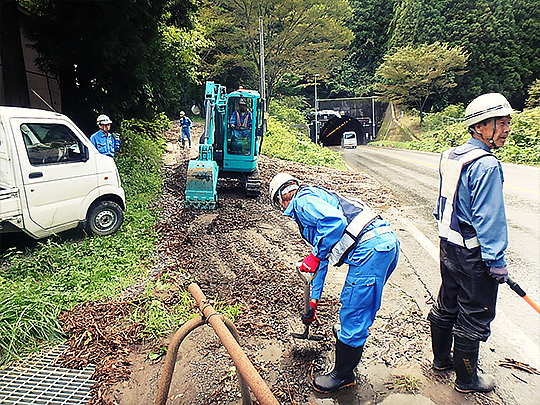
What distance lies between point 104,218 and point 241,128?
445 centimetres

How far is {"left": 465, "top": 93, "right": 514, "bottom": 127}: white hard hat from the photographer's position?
2.86 metres

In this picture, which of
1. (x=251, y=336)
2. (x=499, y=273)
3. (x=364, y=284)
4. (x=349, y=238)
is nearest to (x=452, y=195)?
(x=499, y=273)

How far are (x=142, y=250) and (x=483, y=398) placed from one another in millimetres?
4882

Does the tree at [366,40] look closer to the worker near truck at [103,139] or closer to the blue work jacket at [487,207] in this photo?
the worker near truck at [103,139]

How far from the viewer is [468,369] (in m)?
3.02

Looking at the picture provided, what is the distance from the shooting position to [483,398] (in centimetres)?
302

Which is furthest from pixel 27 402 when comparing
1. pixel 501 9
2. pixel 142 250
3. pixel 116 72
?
pixel 501 9

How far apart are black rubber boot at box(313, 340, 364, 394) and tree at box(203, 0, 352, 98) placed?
22220mm

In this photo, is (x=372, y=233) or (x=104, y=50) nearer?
(x=372, y=233)

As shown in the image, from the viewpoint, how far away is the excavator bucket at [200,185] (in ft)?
28.0

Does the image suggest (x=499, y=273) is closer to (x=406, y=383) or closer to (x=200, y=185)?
(x=406, y=383)

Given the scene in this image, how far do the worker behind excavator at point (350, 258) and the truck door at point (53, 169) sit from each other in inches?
169

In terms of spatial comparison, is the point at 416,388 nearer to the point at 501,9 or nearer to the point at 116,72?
the point at 116,72

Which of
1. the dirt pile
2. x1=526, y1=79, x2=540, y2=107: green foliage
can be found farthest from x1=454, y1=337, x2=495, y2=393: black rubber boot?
x1=526, y1=79, x2=540, y2=107: green foliage
